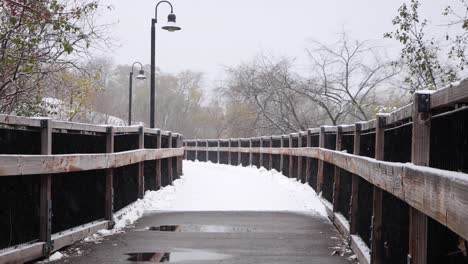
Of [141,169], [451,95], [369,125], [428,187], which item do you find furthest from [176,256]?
[141,169]

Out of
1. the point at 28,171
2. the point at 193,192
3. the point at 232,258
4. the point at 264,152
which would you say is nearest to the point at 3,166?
the point at 28,171

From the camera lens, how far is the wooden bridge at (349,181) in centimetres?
317

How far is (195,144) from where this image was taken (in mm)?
37562

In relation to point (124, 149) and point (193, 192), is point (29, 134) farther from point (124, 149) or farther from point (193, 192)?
point (193, 192)

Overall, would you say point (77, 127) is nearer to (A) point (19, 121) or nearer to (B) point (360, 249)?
(A) point (19, 121)

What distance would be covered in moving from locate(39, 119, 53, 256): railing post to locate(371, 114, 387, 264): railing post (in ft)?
10.3

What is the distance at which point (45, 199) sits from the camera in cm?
586

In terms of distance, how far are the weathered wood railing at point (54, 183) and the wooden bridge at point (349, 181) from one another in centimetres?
1

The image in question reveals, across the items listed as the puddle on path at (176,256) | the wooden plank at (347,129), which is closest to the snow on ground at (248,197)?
the wooden plank at (347,129)

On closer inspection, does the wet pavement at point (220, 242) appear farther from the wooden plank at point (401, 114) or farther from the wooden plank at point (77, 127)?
the wooden plank at point (401, 114)

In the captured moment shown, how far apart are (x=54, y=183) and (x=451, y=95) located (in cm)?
462

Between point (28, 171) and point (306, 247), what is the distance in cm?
319

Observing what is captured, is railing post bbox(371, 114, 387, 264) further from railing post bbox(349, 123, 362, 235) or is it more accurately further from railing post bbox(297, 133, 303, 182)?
railing post bbox(297, 133, 303, 182)

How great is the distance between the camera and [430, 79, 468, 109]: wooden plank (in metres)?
2.71
